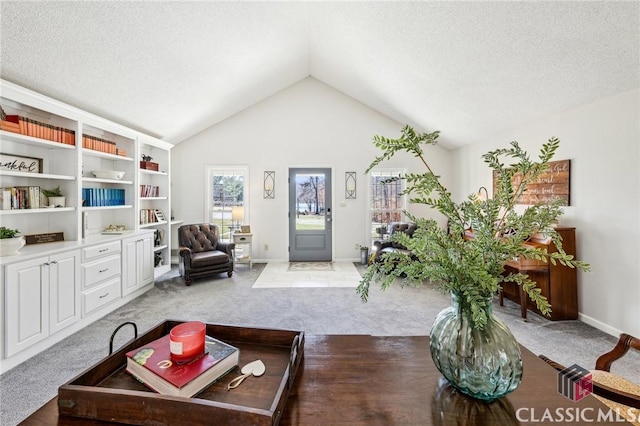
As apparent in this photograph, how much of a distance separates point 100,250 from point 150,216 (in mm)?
1704

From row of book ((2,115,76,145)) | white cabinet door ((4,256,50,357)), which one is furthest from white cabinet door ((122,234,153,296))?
row of book ((2,115,76,145))

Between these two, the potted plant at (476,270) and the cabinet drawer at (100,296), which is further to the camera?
the cabinet drawer at (100,296)

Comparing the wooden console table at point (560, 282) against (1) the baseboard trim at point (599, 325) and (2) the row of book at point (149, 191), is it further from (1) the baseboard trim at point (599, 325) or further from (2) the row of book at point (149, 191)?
(2) the row of book at point (149, 191)

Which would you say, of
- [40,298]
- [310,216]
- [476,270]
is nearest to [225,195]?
[310,216]

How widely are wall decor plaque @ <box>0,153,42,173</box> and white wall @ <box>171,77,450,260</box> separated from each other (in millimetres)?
2832

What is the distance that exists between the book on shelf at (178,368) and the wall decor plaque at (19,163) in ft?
9.82

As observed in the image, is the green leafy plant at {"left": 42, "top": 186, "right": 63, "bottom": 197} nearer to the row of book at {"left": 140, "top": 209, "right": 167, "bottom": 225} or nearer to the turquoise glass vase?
the row of book at {"left": 140, "top": 209, "right": 167, "bottom": 225}

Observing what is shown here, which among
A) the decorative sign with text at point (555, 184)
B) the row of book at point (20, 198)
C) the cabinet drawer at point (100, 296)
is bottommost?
the cabinet drawer at point (100, 296)

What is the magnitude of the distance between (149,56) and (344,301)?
3.65m

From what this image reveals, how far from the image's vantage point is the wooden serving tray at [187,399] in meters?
0.62

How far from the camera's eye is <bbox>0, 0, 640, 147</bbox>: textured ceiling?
229 centimetres

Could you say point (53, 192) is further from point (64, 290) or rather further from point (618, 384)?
point (618, 384)

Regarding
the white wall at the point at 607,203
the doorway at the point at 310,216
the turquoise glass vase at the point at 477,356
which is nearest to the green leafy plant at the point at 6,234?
the turquoise glass vase at the point at 477,356

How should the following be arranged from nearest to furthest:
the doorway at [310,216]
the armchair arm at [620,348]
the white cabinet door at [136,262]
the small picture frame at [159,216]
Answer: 1. the armchair arm at [620,348]
2. the white cabinet door at [136,262]
3. the small picture frame at [159,216]
4. the doorway at [310,216]
